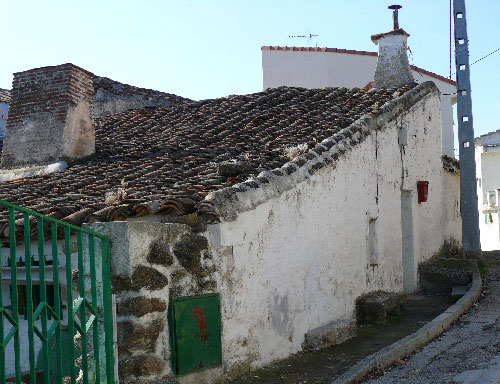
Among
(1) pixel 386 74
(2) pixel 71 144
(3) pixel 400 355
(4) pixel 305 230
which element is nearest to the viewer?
(3) pixel 400 355

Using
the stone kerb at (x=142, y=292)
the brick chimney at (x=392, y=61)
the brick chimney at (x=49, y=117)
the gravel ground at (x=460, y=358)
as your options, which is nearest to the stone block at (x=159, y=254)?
the stone kerb at (x=142, y=292)

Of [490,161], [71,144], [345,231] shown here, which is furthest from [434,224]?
[490,161]

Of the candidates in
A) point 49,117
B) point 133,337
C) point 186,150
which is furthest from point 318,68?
point 133,337

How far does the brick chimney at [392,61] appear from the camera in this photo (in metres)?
13.6

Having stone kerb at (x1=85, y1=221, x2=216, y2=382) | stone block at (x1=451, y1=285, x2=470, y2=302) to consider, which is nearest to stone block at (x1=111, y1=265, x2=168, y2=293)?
stone kerb at (x1=85, y1=221, x2=216, y2=382)

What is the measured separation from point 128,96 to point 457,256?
8.60 m

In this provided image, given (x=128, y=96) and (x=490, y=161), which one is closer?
(x=128, y=96)

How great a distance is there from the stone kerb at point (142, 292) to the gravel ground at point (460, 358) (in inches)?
89.9

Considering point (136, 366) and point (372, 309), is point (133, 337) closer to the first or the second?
point (136, 366)

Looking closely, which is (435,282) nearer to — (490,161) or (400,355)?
(400,355)

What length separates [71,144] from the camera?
35.4 ft

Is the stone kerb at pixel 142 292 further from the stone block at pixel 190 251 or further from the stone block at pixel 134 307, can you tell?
the stone block at pixel 190 251

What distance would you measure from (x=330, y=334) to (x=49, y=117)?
6.23m

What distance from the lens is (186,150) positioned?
9859 millimetres
